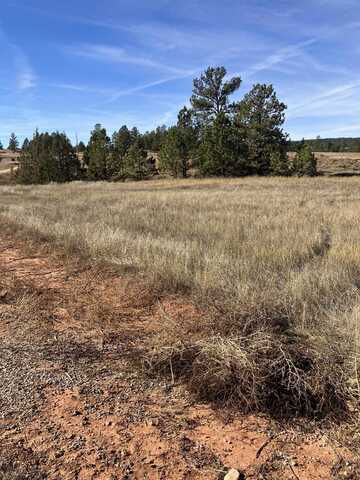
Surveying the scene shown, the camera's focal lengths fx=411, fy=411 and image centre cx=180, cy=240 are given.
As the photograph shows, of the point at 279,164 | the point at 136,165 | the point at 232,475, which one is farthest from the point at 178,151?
the point at 232,475

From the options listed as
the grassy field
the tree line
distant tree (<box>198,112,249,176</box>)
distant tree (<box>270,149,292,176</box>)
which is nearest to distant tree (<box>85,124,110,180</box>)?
the tree line

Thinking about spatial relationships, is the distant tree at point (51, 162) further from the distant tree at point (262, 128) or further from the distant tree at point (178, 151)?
the distant tree at point (262, 128)

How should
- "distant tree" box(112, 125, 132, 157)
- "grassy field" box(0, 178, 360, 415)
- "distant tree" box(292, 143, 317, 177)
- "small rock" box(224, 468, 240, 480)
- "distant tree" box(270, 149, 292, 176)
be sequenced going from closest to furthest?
"small rock" box(224, 468, 240, 480)
"grassy field" box(0, 178, 360, 415)
"distant tree" box(292, 143, 317, 177)
"distant tree" box(270, 149, 292, 176)
"distant tree" box(112, 125, 132, 157)

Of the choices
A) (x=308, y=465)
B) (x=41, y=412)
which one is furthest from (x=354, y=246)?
(x=41, y=412)

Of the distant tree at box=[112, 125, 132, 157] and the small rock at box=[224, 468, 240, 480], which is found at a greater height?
the distant tree at box=[112, 125, 132, 157]

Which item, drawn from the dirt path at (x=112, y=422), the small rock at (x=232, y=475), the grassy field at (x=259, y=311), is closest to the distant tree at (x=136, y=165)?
the grassy field at (x=259, y=311)

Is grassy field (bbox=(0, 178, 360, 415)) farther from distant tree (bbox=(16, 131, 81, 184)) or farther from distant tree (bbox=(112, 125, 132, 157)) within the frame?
distant tree (bbox=(112, 125, 132, 157))

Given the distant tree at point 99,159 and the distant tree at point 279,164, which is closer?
the distant tree at point 279,164

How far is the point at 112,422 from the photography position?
8.85 feet

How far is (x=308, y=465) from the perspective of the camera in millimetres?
2293

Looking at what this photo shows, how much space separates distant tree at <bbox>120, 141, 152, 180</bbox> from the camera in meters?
51.3

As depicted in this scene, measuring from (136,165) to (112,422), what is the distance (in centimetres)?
4992

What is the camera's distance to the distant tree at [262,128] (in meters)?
42.2

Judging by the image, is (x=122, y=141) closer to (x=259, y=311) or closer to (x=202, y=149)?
(x=202, y=149)
